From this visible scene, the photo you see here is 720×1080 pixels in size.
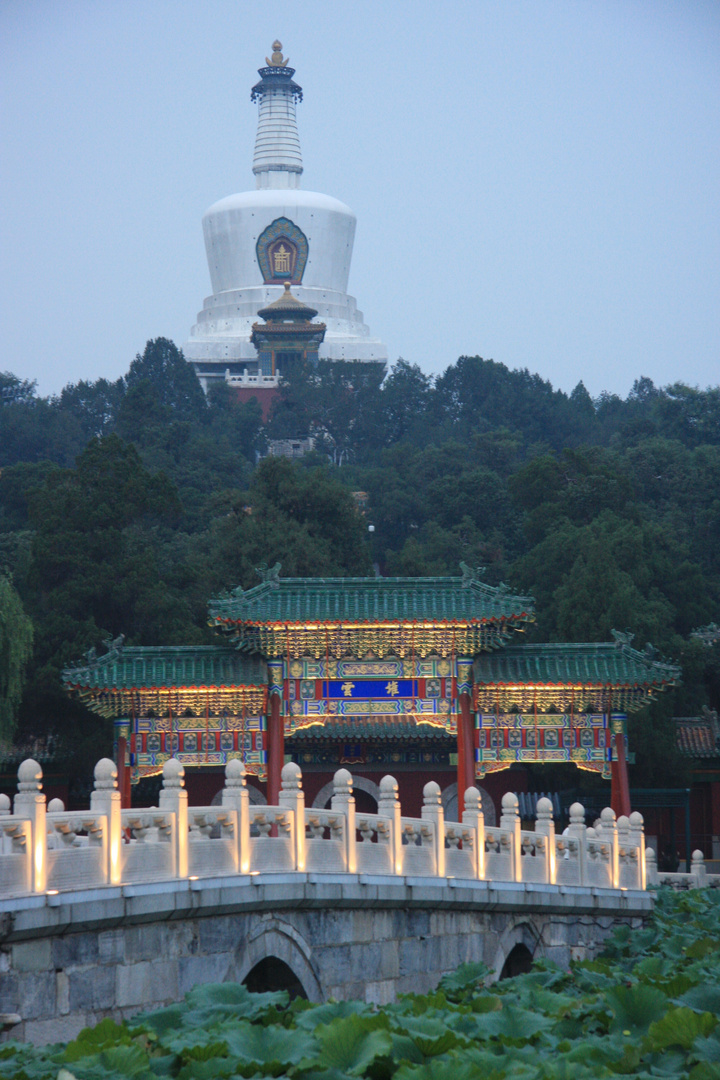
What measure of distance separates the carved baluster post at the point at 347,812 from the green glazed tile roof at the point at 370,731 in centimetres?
1342

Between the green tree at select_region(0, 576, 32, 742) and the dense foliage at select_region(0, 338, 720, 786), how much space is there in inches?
163

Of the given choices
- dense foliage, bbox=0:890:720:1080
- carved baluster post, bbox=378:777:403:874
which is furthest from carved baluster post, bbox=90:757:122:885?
carved baluster post, bbox=378:777:403:874

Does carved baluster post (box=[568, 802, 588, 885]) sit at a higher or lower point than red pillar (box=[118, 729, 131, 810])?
lower

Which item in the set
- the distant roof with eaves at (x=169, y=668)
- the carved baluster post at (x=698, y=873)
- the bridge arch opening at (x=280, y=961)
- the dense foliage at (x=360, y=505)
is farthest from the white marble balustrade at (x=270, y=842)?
the dense foliage at (x=360, y=505)

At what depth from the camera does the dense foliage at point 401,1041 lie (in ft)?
30.5

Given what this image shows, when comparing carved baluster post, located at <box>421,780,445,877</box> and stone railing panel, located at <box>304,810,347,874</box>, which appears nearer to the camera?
stone railing panel, located at <box>304,810,347,874</box>

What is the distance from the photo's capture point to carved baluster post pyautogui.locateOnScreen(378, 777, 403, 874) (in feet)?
55.8

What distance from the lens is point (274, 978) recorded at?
15.3m

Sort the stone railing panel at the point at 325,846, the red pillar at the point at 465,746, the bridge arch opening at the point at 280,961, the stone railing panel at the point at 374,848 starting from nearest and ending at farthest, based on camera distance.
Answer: the bridge arch opening at the point at 280,961
the stone railing panel at the point at 325,846
the stone railing panel at the point at 374,848
the red pillar at the point at 465,746

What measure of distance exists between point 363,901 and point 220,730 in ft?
38.8

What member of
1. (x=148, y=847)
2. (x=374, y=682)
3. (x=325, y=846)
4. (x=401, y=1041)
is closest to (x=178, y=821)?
(x=148, y=847)

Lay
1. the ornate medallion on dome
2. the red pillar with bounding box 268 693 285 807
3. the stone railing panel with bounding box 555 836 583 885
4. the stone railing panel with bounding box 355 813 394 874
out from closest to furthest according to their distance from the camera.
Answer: the stone railing panel with bounding box 355 813 394 874 < the stone railing panel with bounding box 555 836 583 885 < the red pillar with bounding box 268 693 285 807 < the ornate medallion on dome

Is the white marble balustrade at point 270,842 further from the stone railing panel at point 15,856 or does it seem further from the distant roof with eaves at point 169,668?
the distant roof with eaves at point 169,668

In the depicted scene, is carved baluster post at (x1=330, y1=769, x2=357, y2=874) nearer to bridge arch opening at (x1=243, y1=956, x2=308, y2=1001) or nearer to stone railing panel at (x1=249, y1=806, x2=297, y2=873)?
stone railing panel at (x1=249, y1=806, x2=297, y2=873)
